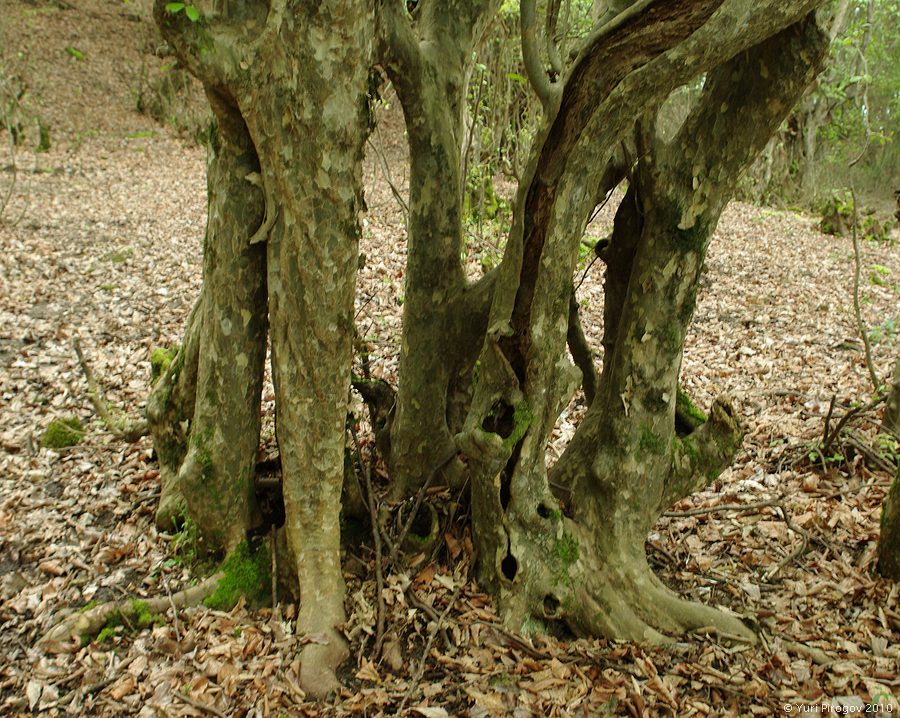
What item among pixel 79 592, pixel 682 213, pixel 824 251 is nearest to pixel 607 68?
pixel 682 213

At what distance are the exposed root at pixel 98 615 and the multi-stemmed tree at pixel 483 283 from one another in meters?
0.32

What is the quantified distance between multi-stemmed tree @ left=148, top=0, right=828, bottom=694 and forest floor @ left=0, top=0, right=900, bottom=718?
26 centimetres

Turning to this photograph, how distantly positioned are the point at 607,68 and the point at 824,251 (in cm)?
1109

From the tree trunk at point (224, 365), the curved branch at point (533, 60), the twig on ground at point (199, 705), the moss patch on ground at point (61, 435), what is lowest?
the twig on ground at point (199, 705)

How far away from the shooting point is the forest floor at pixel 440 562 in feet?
10.4

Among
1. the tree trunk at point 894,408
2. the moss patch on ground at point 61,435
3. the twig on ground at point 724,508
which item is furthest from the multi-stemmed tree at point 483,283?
the tree trunk at point 894,408

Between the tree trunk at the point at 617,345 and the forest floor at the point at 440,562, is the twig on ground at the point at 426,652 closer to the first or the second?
the forest floor at the point at 440,562

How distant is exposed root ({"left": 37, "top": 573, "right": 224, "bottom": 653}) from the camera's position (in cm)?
328

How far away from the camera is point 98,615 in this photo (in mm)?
3373

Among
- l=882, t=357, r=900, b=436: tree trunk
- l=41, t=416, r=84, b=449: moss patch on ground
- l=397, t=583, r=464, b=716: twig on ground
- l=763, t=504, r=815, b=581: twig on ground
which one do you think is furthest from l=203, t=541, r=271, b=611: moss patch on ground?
l=882, t=357, r=900, b=436: tree trunk

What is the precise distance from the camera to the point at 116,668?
321cm

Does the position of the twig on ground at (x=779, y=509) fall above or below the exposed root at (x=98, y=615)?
→ above

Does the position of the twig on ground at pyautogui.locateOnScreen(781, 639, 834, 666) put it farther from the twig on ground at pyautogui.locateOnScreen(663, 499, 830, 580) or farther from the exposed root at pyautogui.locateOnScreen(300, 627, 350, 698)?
the exposed root at pyautogui.locateOnScreen(300, 627, 350, 698)

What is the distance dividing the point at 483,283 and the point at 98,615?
8.96 ft
